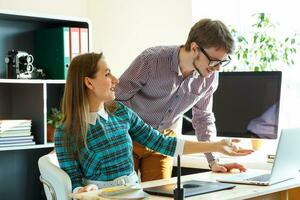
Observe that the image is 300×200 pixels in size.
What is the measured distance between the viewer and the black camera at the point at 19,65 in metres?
3.62

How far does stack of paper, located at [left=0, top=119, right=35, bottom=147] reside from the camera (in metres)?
3.47

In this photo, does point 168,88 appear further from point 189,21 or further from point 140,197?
point 189,21

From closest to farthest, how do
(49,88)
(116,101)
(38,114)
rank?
1. (116,101)
2. (38,114)
3. (49,88)

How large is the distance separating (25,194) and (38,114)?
582 millimetres

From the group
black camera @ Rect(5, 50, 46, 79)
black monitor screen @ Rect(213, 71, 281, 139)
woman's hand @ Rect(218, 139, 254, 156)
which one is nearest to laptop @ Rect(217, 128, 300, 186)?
woman's hand @ Rect(218, 139, 254, 156)

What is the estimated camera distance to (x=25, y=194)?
3871 millimetres

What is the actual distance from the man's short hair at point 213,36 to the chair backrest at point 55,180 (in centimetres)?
87

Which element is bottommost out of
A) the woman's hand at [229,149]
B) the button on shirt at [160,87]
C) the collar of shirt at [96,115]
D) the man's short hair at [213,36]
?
the woman's hand at [229,149]

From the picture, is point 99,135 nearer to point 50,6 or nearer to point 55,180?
point 55,180

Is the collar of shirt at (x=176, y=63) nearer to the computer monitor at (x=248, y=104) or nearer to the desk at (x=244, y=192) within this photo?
the desk at (x=244, y=192)

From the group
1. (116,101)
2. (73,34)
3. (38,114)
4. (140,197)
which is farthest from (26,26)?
(140,197)

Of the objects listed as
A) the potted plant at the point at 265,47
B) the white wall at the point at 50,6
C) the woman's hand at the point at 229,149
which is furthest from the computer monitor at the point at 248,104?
the white wall at the point at 50,6

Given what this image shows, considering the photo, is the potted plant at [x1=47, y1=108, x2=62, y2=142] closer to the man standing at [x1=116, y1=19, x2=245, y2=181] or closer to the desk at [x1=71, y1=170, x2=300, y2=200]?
the man standing at [x1=116, y1=19, x2=245, y2=181]

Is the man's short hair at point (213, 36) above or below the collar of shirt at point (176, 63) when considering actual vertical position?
above
